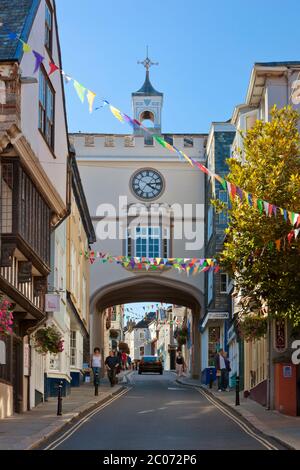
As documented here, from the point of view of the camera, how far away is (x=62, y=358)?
32.7 m

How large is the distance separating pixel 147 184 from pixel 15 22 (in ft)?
91.9

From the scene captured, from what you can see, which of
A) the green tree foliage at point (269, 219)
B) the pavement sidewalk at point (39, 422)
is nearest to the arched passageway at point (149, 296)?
the pavement sidewalk at point (39, 422)

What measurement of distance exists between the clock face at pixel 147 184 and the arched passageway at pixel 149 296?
170 inches

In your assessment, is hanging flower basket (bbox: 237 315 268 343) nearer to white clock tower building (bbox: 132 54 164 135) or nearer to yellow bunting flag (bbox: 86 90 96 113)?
yellow bunting flag (bbox: 86 90 96 113)

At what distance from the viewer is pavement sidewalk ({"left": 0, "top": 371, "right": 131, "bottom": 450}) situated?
1680 centimetres

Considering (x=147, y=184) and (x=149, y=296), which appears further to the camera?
(x=149, y=296)

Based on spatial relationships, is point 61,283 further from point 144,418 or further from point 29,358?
point 144,418

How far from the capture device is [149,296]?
59.4 meters

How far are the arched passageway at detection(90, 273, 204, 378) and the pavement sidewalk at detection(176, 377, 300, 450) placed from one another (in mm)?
21504

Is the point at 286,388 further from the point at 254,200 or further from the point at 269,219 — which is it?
the point at 254,200

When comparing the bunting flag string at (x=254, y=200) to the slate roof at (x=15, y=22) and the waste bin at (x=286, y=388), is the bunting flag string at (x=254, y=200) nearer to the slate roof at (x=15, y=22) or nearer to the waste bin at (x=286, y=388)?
the slate roof at (x=15, y=22)

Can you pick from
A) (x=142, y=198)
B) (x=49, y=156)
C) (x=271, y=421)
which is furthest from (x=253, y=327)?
(x=142, y=198)

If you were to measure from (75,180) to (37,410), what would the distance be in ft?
45.0
